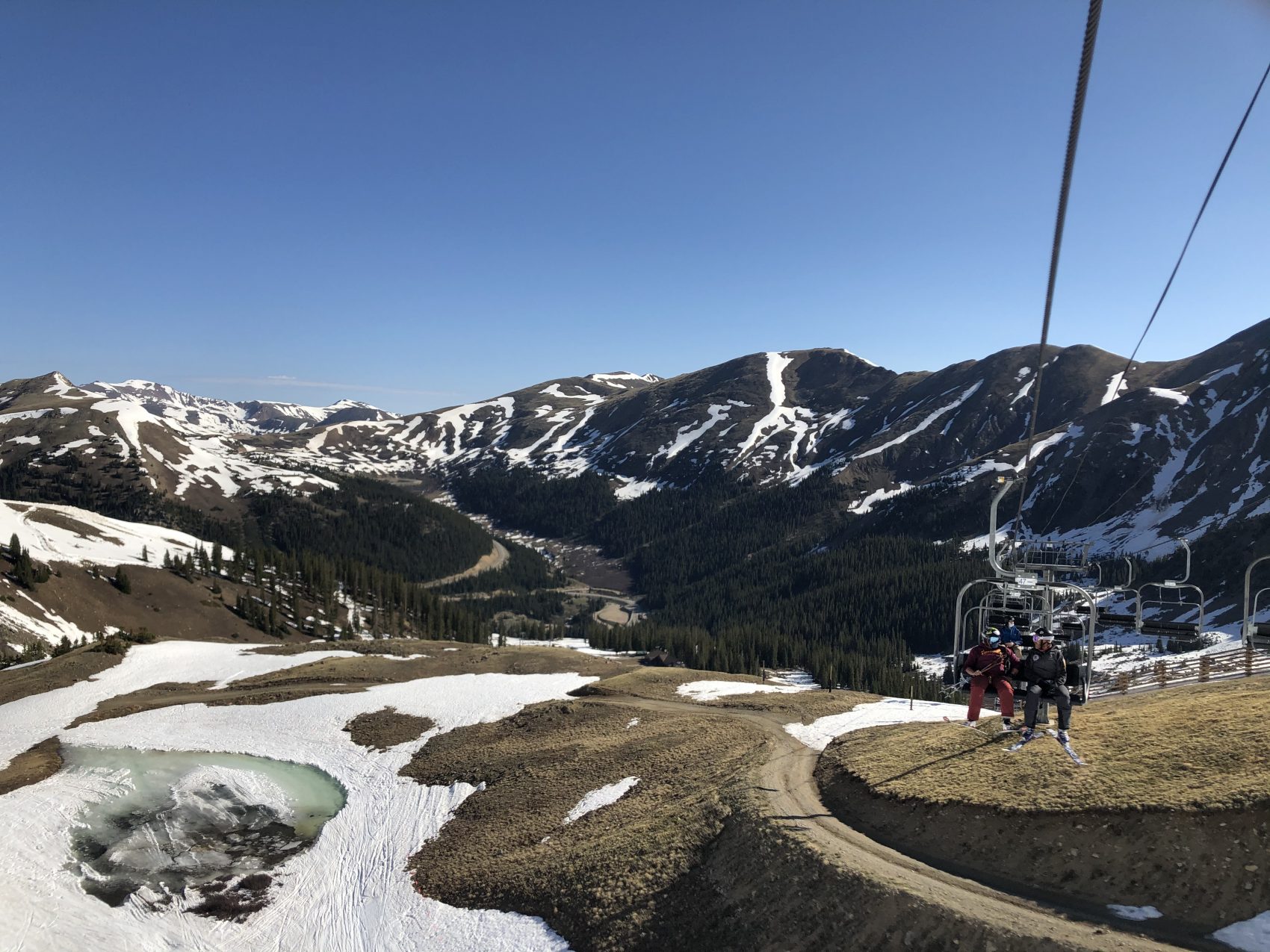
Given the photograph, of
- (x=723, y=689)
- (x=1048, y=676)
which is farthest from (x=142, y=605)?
(x=1048, y=676)

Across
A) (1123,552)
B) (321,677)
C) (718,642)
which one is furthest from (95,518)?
(1123,552)

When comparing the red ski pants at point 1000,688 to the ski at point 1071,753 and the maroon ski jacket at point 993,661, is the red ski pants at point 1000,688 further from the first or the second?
the ski at point 1071,753

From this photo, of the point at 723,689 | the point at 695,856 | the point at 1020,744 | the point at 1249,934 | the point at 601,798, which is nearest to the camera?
the point at 1249,934

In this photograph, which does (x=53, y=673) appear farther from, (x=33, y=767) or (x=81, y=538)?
(x=81, y=538)

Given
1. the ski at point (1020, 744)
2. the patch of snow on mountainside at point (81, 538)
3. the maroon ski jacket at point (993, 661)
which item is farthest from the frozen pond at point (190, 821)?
the patch of snow on mountainside at point (81, 538)

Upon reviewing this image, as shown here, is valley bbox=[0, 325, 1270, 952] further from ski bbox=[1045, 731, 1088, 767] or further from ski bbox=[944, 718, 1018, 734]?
ski bbox=[1045, 731, 1088, 767]

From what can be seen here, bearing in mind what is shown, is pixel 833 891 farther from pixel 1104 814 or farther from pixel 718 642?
pixel 718 642

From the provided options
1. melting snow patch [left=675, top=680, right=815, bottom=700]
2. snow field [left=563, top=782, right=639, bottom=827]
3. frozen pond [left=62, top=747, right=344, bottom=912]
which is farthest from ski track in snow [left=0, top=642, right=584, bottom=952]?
melting snow patch [left=675, top=680, right=815, bottom=700]
